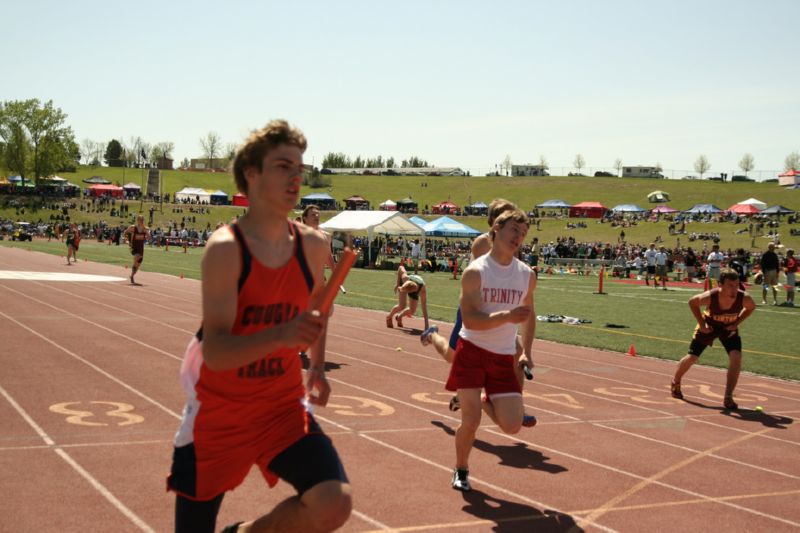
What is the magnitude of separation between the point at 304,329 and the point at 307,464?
0.73 meters

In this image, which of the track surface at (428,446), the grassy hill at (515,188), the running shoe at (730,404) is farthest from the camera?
the grassy hill at (515,188)

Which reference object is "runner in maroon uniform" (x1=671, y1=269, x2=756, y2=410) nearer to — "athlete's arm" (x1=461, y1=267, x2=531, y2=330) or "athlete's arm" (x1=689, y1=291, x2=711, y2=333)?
"athlete's arm" (x1=689, y1=291, x2=711, y2=333)

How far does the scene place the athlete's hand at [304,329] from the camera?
2.97m

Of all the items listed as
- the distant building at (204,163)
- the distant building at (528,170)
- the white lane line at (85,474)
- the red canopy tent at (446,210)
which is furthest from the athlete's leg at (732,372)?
the distant building at (204,163)

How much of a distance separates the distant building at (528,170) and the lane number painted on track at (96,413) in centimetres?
14024

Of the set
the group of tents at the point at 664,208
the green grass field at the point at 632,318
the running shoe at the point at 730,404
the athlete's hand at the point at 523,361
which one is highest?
the group of tents at the point at 664,208

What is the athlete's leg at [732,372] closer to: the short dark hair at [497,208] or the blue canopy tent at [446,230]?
the short dark hair at [497,208]

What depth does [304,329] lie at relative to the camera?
9.78ft

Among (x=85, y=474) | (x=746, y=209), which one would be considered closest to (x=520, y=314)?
(x=85, y=474)

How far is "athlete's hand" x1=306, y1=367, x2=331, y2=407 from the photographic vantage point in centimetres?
373

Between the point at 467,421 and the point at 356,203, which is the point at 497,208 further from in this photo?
the point at 356,203

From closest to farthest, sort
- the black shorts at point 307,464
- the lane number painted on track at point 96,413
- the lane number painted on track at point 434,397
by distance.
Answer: the black shorts at point 307,464, the lane number painted on track at point 96,413, the lane number painted on track at point 434,397

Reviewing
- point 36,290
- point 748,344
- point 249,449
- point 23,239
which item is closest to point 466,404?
point 249,449

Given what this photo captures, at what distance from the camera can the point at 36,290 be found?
69.2 ft
